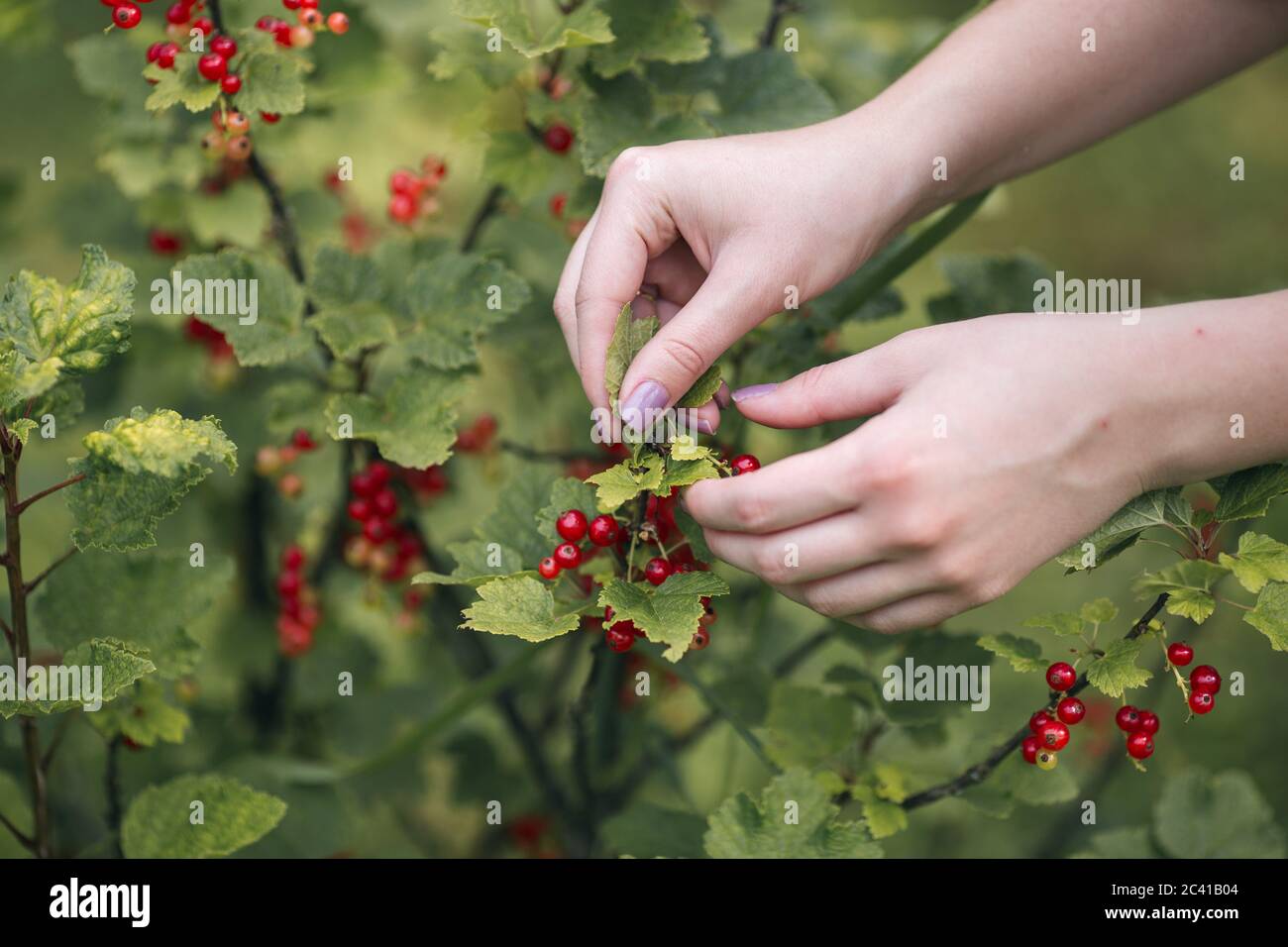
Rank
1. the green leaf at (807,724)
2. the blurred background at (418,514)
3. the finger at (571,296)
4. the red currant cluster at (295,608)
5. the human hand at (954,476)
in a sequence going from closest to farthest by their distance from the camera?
1. the human hand at (954,476)
2. the finger at (571,296)
3. the green leaf at (807,724)
4. the blurred background at (418,514)
5. the red currant cluster at (295,608)

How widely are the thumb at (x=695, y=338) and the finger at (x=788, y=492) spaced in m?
0.10

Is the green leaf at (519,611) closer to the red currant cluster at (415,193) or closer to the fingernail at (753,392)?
the fingernail at (753,392)

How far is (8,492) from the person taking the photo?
2.71 ft

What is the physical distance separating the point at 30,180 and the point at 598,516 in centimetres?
189

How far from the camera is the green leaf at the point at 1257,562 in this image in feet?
2.66

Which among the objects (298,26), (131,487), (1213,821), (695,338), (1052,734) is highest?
(298,26)

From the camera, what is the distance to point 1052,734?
2.96 ft

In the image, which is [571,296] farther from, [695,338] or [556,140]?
[556,140]

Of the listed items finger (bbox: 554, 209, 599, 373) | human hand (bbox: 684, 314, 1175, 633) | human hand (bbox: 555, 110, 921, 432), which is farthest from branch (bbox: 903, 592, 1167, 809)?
finger (bbox: 554, 209, 599, 373)

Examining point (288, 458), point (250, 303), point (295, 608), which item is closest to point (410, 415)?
point (250, 303)

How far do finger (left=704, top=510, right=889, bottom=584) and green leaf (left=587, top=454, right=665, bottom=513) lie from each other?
0.08 meters

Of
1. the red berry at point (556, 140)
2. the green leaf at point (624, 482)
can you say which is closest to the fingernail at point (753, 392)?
the green leaf at point (624, 482)

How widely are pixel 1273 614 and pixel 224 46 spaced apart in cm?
104

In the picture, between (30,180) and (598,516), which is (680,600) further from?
(30,180)
